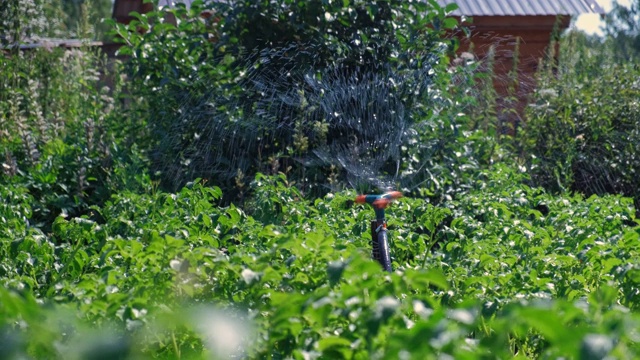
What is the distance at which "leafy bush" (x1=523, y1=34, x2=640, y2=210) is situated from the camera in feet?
23.3

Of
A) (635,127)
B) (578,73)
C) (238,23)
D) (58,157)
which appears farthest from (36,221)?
(578,73)

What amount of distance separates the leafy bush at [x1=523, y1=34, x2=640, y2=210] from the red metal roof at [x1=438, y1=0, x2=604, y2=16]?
4087mm

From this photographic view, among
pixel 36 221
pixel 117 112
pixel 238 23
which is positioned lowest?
pixel 36 221

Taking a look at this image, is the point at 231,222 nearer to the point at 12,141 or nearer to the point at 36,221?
the point at 36,221

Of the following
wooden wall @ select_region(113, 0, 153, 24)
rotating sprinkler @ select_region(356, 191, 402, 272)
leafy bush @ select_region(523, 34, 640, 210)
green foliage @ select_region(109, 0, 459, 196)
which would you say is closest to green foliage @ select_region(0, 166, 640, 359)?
rotating sprinkler @ select_region(356, 191, 402, 272)

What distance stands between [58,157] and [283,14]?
74.0 inches

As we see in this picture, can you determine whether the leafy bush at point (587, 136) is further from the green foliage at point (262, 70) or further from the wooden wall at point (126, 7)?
the wooden wall at point (126, 7)

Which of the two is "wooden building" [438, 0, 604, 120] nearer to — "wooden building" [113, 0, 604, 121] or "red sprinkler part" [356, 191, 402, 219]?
"wooden building" [113, 0, 604, 121]

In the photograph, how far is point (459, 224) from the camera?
403cm

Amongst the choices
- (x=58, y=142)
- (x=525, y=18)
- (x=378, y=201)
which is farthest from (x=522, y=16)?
(x=378, y=201)

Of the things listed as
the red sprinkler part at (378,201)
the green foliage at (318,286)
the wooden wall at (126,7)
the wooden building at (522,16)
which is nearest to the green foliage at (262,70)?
the green foliage at (318,286)

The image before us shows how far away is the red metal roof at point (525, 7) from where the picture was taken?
11625mm

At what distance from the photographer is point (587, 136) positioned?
24.1 ft

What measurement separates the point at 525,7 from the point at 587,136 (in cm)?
498
